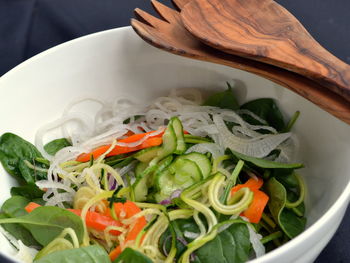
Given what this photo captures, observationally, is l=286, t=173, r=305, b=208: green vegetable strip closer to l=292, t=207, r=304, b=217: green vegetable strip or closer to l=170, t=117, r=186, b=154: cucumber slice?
l=292, t=207, r=304, b=217: green vegetable strip

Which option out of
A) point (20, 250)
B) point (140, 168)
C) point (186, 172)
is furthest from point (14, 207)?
point (186, 172)

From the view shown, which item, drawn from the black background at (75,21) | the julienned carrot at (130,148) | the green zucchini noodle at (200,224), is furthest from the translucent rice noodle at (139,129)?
the black background at (75,21)

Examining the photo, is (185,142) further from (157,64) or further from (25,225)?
(25,225)

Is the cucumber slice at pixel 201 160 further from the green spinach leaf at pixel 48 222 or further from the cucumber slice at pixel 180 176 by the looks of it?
the green spinach leaf at pixel 48 222

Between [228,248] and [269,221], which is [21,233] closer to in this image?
[228,248]

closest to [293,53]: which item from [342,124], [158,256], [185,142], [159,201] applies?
[342,124]
